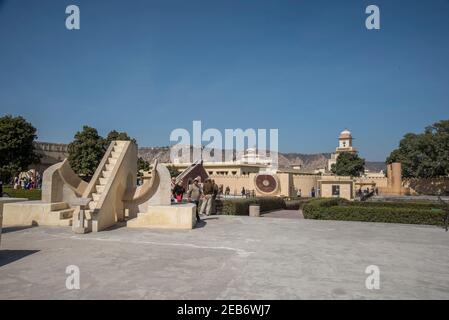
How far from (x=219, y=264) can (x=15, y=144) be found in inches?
1652

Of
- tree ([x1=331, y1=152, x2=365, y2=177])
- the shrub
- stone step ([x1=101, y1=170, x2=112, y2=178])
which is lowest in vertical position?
the shrub

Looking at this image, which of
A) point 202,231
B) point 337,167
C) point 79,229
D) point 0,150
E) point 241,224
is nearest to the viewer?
point 79,229

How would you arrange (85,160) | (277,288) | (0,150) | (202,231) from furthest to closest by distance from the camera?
(85,160) < (0,150) < (202,231) < (277,288)

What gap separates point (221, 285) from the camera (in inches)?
188

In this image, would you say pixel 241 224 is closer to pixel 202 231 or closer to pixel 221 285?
pixel 202 231

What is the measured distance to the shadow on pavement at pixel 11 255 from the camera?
600 centimetres

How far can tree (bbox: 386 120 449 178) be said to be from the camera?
48.6 metres

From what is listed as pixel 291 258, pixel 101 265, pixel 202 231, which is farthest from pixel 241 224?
pixel 101 265

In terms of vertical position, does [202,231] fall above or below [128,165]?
below

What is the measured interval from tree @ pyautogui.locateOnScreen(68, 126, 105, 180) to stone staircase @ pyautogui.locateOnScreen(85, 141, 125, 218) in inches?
1273

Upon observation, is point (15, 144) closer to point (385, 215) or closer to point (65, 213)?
point (65, 213)

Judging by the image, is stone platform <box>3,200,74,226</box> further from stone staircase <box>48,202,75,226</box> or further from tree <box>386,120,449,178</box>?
tree <box>386,120,449,178</box>

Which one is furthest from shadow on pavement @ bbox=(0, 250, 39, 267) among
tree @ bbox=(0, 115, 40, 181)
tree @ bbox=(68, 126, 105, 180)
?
tree @ bbox=(0, 115, 40, 181)
